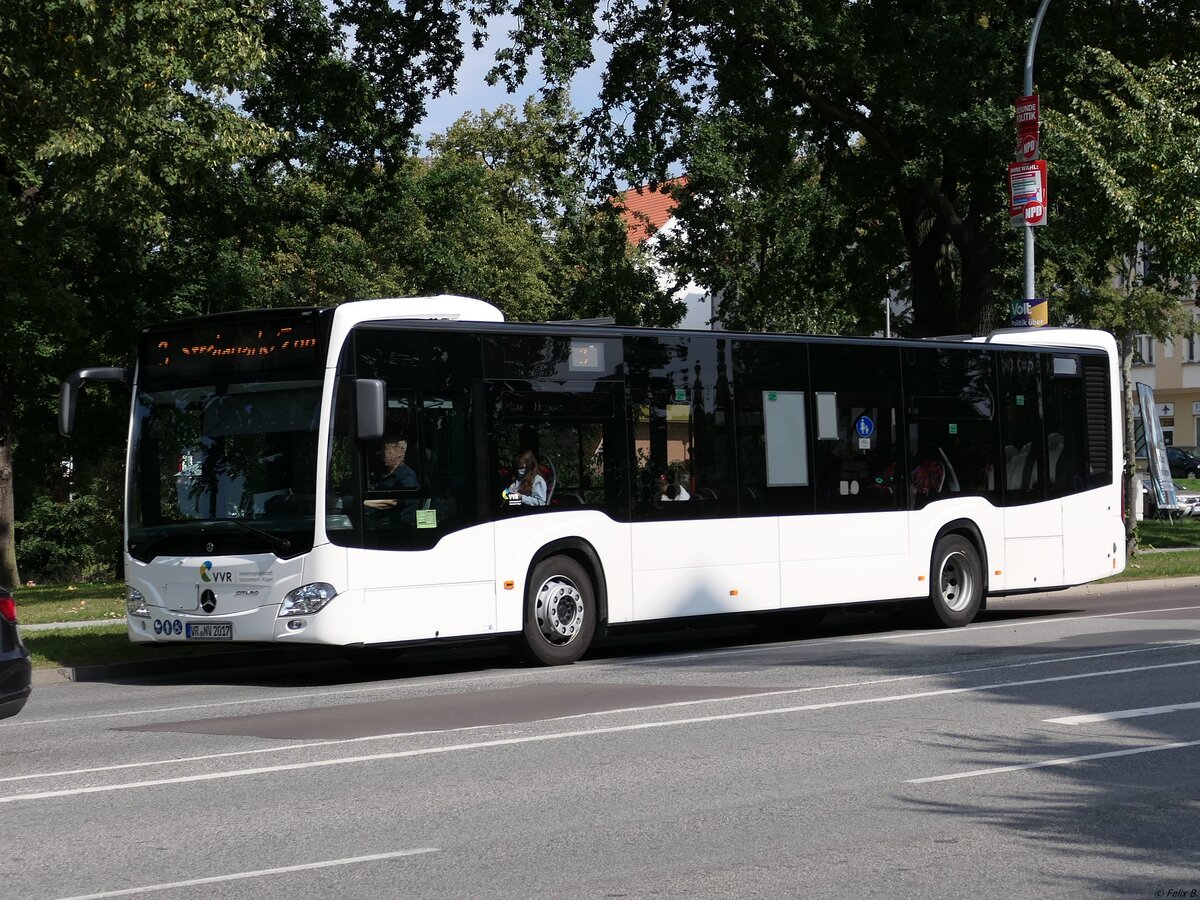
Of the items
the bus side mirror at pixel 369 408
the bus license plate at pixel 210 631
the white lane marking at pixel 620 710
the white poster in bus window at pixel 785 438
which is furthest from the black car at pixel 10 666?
the white poster in bus window at pixel 785 438

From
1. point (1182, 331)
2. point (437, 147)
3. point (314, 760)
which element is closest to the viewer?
point (314, 760)

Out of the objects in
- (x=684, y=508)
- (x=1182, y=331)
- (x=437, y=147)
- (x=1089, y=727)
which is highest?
(x=437, y=147)

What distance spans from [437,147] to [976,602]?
158 feet

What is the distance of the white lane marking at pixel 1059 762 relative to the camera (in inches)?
318

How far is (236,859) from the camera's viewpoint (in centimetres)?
650

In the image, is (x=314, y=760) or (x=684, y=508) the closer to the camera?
(x=314, y=760)

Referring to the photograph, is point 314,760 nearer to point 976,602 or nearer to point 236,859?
point 236,859

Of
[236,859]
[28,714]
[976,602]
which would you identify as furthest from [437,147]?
[236,859]

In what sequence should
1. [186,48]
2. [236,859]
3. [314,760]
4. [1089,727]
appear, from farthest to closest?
[186,48]
[1089,727]
[314,760]
[236,859]

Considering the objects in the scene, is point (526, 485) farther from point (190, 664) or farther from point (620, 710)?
point (190, 664)

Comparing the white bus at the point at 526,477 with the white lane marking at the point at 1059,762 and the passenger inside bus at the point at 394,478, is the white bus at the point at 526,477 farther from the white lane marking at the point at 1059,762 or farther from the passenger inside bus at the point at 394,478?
the white lane marking at the point at 1059,762

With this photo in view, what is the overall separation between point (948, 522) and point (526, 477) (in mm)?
5907

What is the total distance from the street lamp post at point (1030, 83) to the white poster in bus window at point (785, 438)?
7760mm

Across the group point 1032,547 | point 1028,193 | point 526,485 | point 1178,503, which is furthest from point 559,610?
point 1178,503
